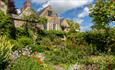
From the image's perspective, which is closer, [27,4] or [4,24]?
[4,24]

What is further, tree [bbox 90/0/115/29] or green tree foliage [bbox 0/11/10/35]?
green tree foliage [bbox 0/11/10/35]

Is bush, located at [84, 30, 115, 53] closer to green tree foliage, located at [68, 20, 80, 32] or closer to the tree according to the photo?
the tree

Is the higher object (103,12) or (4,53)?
(103,12)

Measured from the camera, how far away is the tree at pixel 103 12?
22.9 meters

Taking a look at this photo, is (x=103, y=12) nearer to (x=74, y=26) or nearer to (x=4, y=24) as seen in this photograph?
(x=4, y=24)

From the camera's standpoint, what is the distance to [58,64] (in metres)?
21.3

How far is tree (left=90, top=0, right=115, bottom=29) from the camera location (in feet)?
75.2

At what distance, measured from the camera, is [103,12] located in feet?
81.0

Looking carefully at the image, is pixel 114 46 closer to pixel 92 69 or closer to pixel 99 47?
pixel 99 47

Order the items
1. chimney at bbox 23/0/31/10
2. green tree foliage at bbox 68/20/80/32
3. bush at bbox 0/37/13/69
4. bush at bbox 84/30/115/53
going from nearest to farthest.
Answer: bush at bbox 0/37/13/69 < bush at bbox 84/30/115/53 < chimney at bbox 23/0/31/10 < green tree foliage at bbox 68/20/80/32

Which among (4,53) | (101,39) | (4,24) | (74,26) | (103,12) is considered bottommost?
(74,26)

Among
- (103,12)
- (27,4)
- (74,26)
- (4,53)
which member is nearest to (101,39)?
(103,12)

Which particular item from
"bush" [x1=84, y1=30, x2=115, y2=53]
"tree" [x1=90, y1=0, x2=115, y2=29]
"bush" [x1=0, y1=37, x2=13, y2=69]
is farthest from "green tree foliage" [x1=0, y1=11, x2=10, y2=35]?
"bush" [x1=0, y1=37, x2=13, y2=69]

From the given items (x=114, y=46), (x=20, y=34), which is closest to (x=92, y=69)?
(x=114, y=46)
